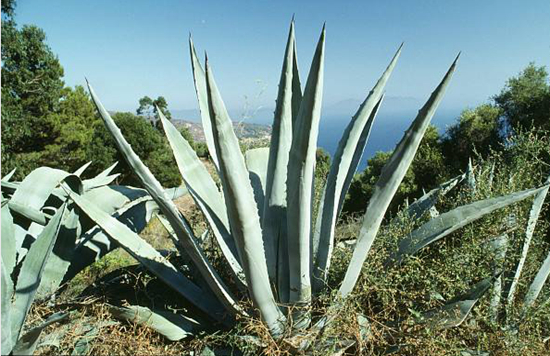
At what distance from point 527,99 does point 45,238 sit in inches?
345

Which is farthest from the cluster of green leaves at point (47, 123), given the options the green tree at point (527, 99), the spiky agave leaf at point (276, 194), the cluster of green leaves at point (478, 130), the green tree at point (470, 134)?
the spiky agave leaf at point (276, 194)

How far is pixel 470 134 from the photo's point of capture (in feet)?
26.8

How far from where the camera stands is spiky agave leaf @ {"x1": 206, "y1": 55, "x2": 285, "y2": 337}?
1131 mm

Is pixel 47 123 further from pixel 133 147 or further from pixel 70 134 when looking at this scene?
pixel 133 147

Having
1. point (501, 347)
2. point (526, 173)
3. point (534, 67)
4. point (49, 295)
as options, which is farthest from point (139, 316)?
point (534, 67)

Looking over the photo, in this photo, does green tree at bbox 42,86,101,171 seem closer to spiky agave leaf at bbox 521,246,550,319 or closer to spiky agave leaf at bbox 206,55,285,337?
spiky agave leaf at bbox 206,55,285,337

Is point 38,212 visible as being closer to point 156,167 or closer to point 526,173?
point 526,173

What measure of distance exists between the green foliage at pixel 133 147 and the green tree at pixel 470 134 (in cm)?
897

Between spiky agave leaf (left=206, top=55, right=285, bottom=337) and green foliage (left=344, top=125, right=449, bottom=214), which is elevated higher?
spiky agave leaf (left=206, top=55, right=285, bottom=337)

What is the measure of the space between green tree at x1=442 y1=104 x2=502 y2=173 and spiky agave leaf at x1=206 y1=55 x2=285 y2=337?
7163 millimetres

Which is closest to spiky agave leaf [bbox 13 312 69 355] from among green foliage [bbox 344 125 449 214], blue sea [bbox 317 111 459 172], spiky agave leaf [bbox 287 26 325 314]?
spiky agave leaf [bbox 287 26 325 314]

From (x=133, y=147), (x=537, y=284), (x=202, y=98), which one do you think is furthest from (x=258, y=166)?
(x=133, y=147)

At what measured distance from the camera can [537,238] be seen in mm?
1706

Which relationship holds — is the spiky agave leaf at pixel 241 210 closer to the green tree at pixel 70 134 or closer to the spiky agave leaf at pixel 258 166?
the spiky agave leaf at pixel 258 166
